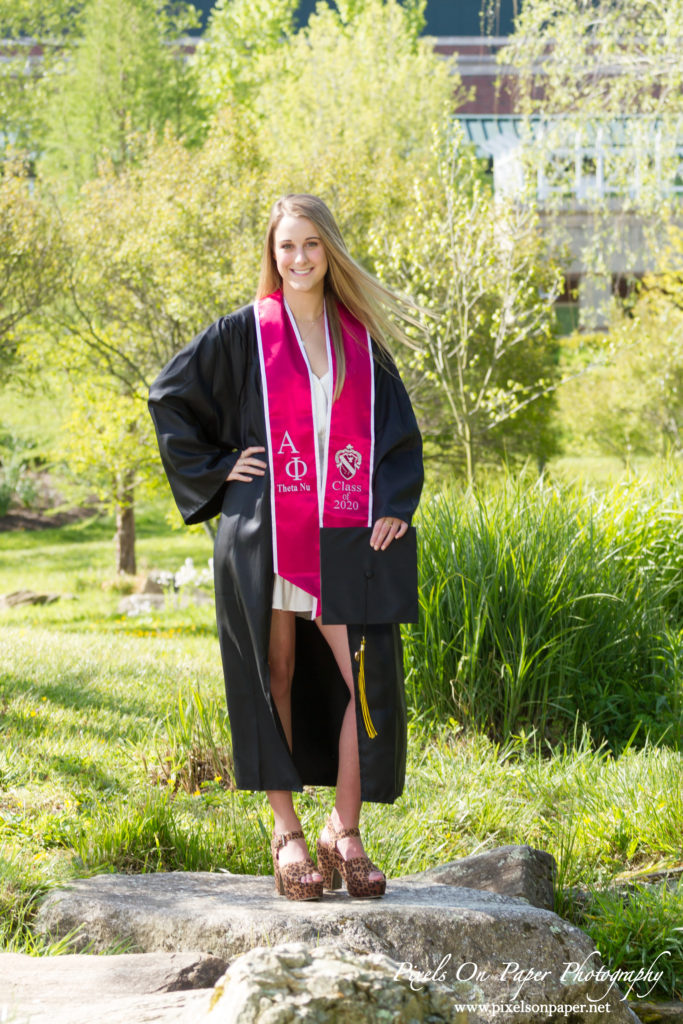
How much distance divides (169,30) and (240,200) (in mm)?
18390

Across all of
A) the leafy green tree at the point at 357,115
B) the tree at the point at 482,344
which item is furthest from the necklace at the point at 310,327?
the leafy green tree at the point at 357,115

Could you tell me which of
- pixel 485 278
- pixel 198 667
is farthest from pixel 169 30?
pixel 198 667

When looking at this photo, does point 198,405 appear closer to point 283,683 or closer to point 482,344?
point 283,683

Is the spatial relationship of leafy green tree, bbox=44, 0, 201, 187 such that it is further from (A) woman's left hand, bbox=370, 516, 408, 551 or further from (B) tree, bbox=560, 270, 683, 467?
(A) woman's left hand, bbox=370, 516, 408, 551

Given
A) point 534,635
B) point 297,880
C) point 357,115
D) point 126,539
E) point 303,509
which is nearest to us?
point 297,880

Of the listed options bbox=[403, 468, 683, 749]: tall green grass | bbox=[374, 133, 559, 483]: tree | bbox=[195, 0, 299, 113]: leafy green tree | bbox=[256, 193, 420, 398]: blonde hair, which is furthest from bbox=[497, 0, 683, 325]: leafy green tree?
bbox=[195, 0, 299, 113]: leafy green tree

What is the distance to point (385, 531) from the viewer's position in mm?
3213

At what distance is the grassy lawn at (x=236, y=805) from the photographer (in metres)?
3.50

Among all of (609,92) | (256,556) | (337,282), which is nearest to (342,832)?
(256,556)

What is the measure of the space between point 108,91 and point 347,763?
2287 centimetres

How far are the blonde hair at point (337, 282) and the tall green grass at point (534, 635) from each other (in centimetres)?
226

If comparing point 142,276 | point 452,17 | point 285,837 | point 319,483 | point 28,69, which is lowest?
point 285,837

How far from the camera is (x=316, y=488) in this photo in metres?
3.21

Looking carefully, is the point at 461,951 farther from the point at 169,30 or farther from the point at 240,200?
the point at 169,30
